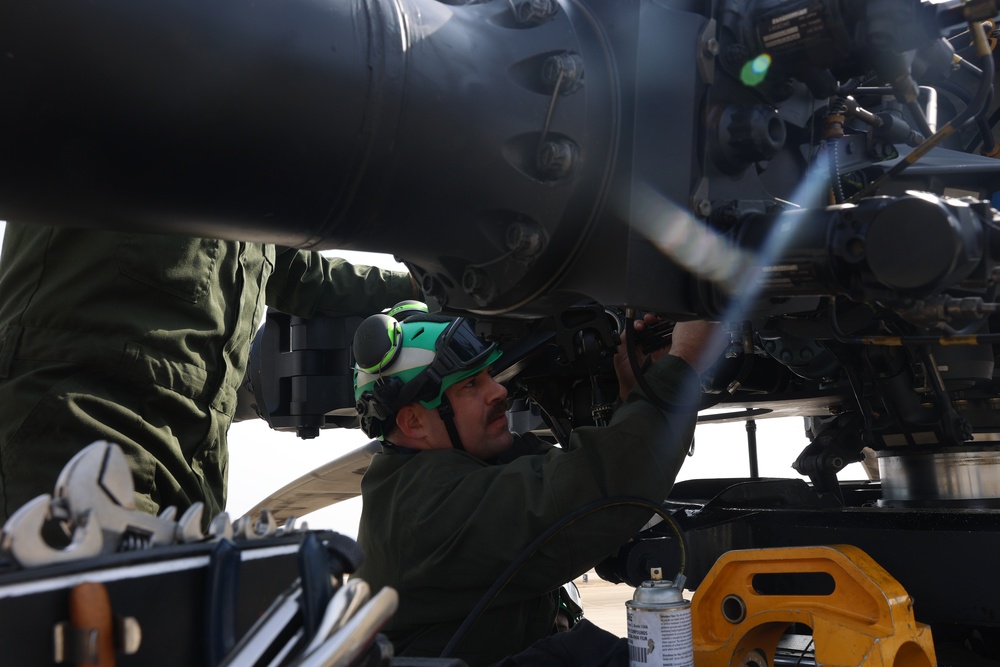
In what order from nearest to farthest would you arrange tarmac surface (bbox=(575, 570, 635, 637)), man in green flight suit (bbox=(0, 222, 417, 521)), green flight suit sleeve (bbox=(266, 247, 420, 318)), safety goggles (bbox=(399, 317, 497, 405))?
1. man in green flight suit (bbox=(0, 222, 417, 521))
2. safety goggles (bbox=(399, 317, 497, 405))
3. green flight suit sleeve (bbox=(266, 247, 420, 318))
4. tarmac surface (bbox=(575, 570, 635, 637))

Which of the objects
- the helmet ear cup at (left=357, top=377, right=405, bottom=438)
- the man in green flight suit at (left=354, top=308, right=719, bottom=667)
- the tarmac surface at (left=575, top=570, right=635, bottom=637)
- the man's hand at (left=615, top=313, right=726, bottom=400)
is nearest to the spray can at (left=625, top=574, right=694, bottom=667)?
the man in green flight suit at (left=354, top=308, right=719, bottom=667)

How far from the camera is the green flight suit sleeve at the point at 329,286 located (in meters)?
2.91

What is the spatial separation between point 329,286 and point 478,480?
97 cm

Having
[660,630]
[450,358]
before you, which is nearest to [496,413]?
[450,358]

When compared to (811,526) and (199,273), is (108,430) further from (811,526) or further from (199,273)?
(811,526)

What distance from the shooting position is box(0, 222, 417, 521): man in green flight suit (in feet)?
6.34

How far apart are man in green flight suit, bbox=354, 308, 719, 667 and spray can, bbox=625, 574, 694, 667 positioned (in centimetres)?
16

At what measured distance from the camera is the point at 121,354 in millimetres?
1993

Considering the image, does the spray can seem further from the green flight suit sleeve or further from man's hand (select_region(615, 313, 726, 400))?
the green flight suit sleeve

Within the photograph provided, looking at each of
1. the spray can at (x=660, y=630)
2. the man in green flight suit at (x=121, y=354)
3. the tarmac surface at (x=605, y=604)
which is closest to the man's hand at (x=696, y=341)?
the spray can at (x=660, y=630)

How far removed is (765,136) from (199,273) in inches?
56.3

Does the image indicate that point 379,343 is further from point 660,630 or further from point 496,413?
point 660,630

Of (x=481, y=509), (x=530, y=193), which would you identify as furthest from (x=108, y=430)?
(x=530, y=193)

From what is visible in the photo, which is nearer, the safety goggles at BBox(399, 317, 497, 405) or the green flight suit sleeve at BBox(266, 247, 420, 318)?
the safety goggles at BBox(399, 317, 497, 405)
